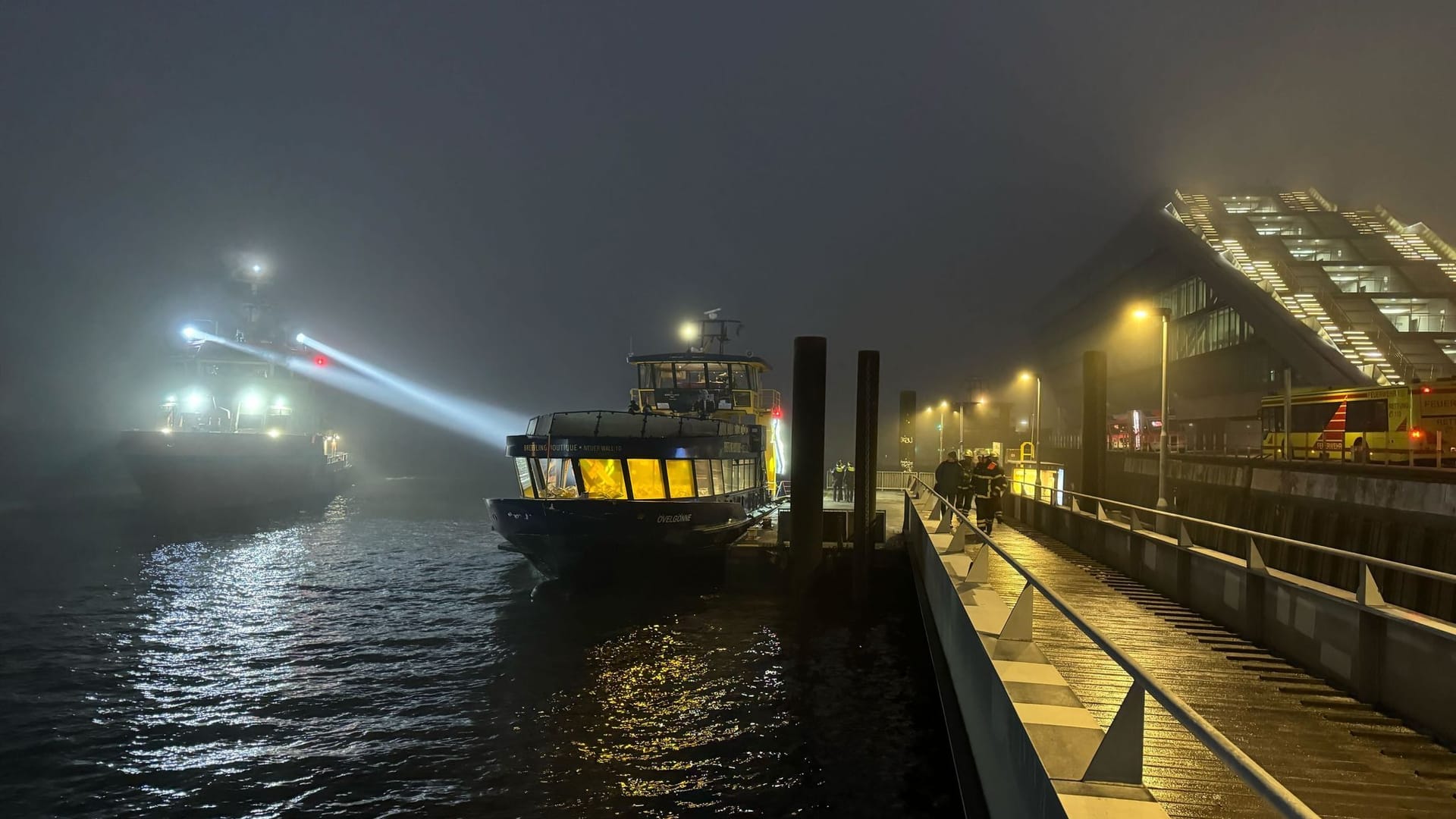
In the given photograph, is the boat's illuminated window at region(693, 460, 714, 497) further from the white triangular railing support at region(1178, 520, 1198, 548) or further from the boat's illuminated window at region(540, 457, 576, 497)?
the white triangular railing support at region(1178, 520, 1198, 548)

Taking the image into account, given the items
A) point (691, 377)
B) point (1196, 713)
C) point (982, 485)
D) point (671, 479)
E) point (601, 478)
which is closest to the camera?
point (1196, 713)

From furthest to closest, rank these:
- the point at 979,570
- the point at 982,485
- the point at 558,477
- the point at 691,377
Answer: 1. the point at 691,377
2. the point at 558,477
3. the point at 982,485
4. the point at 979,570

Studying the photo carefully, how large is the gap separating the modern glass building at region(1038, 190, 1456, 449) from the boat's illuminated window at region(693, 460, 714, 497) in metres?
31.9

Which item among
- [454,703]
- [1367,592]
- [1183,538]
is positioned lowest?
[454,703]

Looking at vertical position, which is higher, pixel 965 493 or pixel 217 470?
pixel 965 493

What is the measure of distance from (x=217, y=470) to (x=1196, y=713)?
57.5 m

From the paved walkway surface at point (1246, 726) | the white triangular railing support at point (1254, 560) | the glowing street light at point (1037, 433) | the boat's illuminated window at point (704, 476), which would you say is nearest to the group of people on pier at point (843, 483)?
the glowing street light at point (1037, 433)

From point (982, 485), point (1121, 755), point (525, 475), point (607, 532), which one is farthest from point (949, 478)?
point (1121, 755)

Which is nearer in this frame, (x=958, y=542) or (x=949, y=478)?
(x=958, y=542)

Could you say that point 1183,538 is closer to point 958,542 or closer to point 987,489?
point 958,542

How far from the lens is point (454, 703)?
14.1 meters

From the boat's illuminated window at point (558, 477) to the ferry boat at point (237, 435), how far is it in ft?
121

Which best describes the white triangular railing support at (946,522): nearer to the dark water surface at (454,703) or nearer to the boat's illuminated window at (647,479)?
the dark water surface at (454,703)

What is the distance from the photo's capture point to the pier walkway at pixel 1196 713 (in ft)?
16.7
